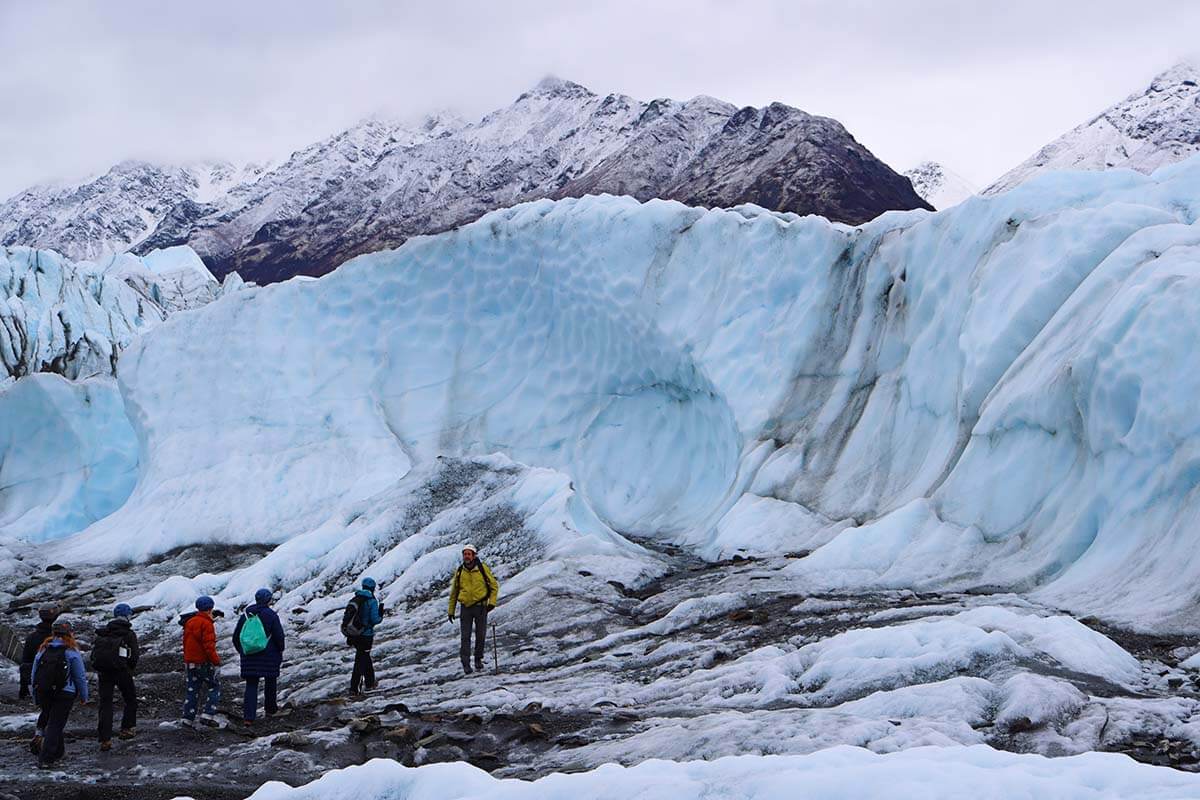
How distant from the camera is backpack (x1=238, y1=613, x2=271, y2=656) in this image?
11.5 m

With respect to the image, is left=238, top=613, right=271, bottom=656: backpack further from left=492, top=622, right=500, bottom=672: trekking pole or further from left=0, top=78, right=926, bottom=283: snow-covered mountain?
left=0, top=78, right=926, bottom=283: snow-covered mountain

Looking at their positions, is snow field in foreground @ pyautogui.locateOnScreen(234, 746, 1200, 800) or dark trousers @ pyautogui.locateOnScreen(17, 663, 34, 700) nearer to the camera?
snow field in foreground @ pyautogui.locateOnScreen(234, 746, 1200, 800)

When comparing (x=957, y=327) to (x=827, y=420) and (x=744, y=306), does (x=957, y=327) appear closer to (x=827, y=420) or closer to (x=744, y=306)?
(x=827, y=420)

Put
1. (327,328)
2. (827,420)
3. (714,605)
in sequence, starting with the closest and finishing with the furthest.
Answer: (714,605), (827,420), (327,328)

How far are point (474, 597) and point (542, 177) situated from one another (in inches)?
5283

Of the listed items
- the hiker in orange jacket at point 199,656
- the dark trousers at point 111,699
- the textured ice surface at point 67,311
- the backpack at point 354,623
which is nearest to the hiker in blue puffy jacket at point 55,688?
the dark trousers at point 111,699

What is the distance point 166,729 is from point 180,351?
2006cm

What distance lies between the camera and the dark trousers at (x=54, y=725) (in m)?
9.60

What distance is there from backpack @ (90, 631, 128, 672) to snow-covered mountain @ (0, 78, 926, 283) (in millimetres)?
81627

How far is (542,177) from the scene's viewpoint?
5689 inches

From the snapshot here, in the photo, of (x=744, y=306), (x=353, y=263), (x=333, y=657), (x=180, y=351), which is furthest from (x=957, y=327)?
(x=180, y=351)

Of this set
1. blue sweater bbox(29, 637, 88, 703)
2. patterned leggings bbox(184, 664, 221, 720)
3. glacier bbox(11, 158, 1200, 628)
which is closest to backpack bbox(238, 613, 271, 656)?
patterned leggings bbox(184, 664, 221, 720)

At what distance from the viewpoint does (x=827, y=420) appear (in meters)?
22.1

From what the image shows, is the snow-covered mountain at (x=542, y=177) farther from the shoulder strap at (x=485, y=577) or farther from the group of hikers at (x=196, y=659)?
the group of hikers at (x=196, y=659)
